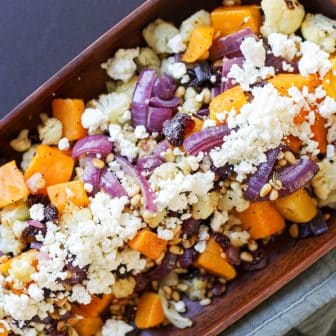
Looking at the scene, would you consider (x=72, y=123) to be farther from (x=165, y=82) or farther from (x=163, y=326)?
(x=163, y=326)

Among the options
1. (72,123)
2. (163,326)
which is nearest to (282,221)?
A: (163,326)

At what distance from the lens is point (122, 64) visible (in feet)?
8.14

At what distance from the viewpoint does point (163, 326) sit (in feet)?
8.55

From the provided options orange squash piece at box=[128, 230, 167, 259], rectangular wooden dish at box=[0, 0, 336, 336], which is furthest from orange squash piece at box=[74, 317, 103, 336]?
orange squash piece at box=[128, 230, 167, 259]

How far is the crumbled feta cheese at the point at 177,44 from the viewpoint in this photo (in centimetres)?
248

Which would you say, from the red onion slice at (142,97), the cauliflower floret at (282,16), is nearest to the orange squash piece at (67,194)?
the red onion slice at (142,97)

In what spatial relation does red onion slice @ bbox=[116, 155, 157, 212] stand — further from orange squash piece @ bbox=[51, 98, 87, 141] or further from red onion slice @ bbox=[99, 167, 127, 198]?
orange squash piece @ bbox=[51, 98, 87, 141]

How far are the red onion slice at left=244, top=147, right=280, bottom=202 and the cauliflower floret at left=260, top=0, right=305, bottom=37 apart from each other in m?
0.38

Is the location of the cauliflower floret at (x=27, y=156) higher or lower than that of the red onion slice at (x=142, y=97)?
higher

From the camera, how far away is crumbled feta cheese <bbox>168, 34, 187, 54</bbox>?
2.48m

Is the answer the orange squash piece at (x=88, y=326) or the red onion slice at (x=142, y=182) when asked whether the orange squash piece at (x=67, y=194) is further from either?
the orange squash piece at (x=88, y=326)

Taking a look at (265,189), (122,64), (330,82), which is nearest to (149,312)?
(265,189)

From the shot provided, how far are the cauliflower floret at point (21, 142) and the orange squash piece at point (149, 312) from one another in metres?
0.59

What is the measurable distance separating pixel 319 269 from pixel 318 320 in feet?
0.65
